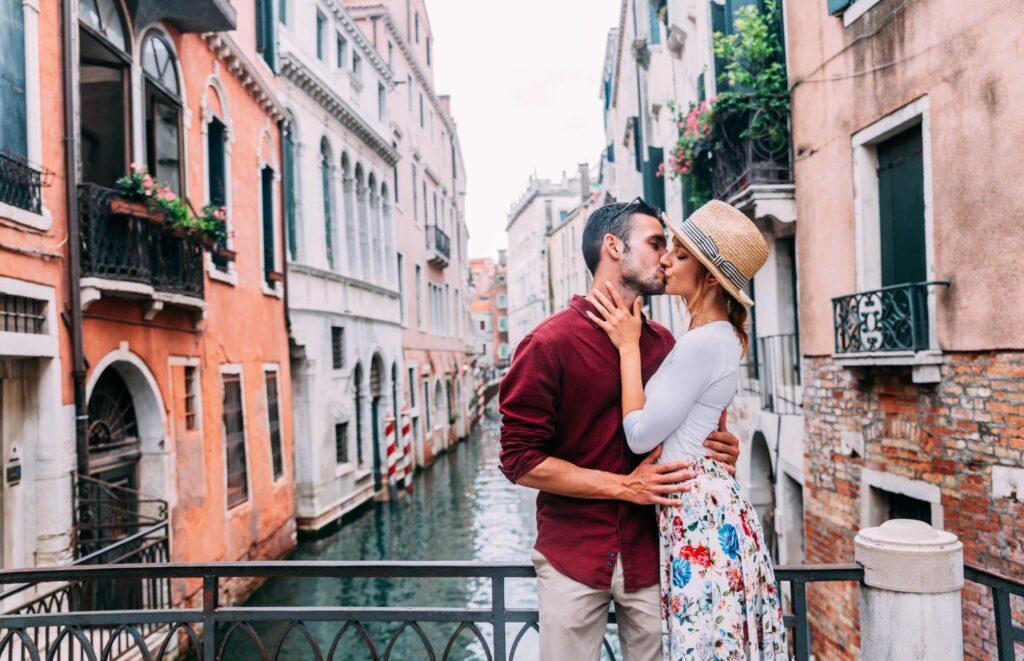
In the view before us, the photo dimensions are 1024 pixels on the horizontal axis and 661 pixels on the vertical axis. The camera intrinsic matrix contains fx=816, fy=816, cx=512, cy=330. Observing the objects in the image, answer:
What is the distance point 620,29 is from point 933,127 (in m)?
17.0

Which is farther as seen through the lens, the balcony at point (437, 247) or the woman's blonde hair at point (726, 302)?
the balcony at point (437, 247)

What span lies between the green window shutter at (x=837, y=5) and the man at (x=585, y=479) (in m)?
5.54

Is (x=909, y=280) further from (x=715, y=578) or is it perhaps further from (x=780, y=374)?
(x=715, y=578)

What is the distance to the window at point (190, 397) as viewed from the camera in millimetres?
8797

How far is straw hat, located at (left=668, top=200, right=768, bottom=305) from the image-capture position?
83.4 inches

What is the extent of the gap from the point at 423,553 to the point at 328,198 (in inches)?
280

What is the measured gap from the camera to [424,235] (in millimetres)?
25469

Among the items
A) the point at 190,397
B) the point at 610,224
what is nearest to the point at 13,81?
the point at 190,397

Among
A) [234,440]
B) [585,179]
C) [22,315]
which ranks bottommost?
[234,440]

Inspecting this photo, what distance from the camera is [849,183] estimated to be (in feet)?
22.7

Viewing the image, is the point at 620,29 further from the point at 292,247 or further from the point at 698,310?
the point at 698,310

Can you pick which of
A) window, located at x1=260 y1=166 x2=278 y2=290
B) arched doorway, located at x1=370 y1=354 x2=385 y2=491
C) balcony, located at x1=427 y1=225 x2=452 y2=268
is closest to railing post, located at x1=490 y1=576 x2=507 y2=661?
window, located at x1=260 y1=166 x2=278 y2=290

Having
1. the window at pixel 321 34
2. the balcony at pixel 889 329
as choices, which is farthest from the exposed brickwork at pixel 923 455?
the window at pixel 321 34

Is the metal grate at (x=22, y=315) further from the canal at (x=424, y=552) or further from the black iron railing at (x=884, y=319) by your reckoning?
the black iron railing at (x=884, y=319)
